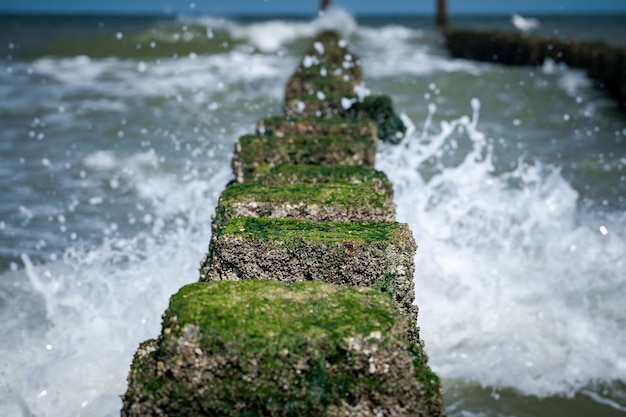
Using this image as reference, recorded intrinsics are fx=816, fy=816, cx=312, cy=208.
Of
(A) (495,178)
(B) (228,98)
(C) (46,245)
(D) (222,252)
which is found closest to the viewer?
(D) (222,252)

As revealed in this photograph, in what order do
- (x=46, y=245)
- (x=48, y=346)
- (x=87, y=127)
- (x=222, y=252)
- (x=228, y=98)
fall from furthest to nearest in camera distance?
(x=228, y=98) → (x=87, y=127) → (x=46, y=245) → (x=48, y=346) → (x=222, y=252)

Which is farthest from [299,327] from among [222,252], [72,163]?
[72,163]

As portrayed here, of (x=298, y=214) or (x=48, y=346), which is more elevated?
(x=298, y=214)

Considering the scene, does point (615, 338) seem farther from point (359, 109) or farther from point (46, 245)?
point (46, 245)

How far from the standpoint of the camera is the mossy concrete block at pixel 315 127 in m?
4.05

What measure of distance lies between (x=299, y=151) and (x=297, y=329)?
6.17 feet

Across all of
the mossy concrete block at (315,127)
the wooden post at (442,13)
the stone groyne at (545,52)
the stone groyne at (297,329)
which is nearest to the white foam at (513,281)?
the mossy concrete block at (315,127)

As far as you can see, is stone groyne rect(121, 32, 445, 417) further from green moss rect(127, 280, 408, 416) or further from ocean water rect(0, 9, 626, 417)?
ocean water rect(0, 9, 626, 417)

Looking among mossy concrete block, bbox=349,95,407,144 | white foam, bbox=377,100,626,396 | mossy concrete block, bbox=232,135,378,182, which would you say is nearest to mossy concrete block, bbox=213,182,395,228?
mossy concrete block, bbox=232,135,378,182

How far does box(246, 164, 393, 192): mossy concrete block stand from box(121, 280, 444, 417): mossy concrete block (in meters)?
1.34

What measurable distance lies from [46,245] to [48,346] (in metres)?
1.66

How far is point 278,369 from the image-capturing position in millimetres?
1930

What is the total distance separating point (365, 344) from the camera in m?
1.97

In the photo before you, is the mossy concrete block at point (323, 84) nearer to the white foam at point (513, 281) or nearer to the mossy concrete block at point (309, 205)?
the white foam at point (513, 281)
